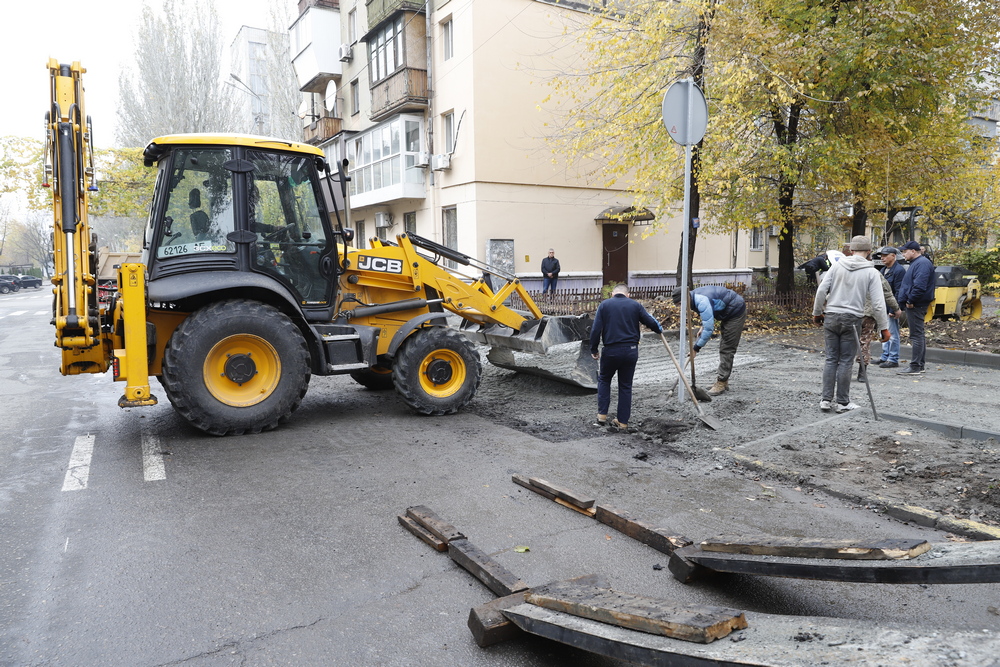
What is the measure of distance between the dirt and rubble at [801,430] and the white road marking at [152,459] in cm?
342

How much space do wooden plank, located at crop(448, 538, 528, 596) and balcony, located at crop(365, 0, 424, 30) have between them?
21.6 metres

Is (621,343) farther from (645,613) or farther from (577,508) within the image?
(645,613)

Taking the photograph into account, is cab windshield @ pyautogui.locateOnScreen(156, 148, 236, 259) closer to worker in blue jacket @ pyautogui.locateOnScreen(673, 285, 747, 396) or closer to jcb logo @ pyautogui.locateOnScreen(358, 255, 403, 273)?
jcb logo @ pyautogui.locateOnScreen(358, 255, 403, 273)

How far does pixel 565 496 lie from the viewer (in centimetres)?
→ 490

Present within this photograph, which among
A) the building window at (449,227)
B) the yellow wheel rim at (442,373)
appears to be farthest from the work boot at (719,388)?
the building window at (449,227)

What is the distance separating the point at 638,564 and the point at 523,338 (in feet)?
16.7

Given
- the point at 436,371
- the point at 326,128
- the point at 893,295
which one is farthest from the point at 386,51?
the point at 893,295

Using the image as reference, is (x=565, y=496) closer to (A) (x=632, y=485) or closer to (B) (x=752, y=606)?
(A) (x=632, y=485)

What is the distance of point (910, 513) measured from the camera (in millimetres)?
4648

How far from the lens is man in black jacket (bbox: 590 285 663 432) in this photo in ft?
23.6

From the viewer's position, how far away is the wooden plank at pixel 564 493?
187 inches

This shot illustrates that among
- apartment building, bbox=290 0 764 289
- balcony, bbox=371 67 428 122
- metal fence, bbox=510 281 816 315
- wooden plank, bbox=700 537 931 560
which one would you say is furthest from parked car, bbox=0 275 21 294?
wooden plank, bbox=700 537 931 560

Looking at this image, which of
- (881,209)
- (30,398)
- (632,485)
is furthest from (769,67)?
(30,398)

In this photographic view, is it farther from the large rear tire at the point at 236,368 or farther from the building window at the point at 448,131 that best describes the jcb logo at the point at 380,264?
the building window at the point at 448,131
